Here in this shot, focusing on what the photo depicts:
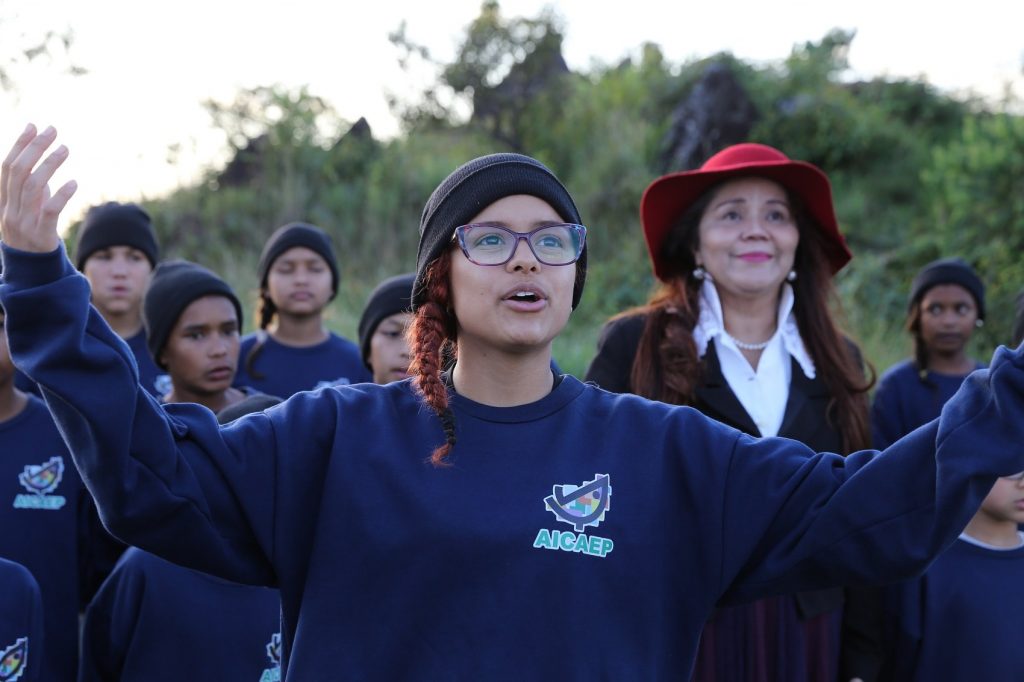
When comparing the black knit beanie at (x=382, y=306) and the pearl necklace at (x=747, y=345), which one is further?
the black knit beanie at (x=382, y=306)

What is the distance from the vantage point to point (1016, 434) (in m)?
2.21

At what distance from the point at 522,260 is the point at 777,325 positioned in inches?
75.8

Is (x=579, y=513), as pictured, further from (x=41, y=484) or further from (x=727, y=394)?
(x=41, y=484)

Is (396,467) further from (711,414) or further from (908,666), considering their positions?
Answer: (908,666)

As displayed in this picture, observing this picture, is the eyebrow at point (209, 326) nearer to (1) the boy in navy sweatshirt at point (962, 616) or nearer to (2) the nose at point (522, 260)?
(1) the boy in navy sweatshirt at point (962, 616)

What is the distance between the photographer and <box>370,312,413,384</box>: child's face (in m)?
5.57

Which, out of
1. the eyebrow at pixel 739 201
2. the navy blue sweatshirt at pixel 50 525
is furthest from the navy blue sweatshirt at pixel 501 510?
the navy blue sweatshirt at pixel 50 525

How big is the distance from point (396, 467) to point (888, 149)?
55.5 ft

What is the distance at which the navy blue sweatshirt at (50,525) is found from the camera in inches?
167

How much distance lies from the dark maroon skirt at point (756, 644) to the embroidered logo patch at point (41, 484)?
2296 millimetres

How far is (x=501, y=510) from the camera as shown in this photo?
234 cm

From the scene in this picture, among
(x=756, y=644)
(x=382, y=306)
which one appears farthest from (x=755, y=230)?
(x=382, y=306)

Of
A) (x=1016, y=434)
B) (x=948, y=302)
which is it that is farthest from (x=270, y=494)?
(x=948, y=302)

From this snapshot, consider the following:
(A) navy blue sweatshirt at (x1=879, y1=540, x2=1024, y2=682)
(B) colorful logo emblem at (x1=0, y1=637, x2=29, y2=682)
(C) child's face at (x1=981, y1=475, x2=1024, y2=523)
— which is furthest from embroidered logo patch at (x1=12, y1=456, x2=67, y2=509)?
(C) child's face at (x1=981, y1=475, x2=1024, y2=523)
